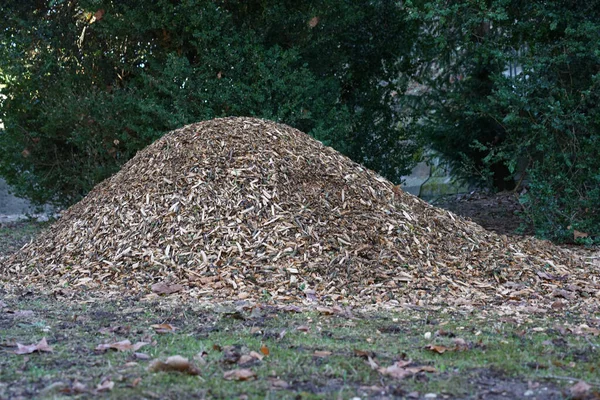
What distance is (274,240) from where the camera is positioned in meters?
6.00

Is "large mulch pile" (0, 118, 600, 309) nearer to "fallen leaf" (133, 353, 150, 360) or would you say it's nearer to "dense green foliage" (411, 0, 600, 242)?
"dense green foliage" (411, 0, 600, 242)

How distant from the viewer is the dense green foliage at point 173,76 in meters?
9.25

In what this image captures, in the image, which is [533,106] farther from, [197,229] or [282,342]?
[282,342]

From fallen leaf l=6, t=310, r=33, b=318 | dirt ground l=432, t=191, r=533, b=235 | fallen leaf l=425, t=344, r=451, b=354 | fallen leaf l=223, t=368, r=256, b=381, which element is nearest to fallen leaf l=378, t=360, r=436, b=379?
fallen leaf l=425, t=344, r=451, b=354

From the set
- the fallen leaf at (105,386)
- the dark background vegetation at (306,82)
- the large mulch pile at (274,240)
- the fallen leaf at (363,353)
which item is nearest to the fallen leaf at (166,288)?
the large mulch pile at (274,240)

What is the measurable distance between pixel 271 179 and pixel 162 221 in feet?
3.28

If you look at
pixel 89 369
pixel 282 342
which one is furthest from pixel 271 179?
pixel 89 369

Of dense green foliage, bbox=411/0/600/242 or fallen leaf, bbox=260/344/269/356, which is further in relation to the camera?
dense green foliage, bbox=411/0/600/242

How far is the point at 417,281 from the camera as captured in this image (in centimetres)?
560

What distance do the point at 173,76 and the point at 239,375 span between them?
21.9 ft

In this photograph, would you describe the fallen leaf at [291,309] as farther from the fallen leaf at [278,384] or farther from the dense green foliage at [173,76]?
the dense green foliage at [173,76]

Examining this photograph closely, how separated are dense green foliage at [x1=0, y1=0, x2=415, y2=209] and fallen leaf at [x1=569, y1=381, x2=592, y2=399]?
644cm

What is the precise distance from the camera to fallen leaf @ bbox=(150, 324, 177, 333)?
4.10 meters

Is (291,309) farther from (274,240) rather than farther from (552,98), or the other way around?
(552,98)
